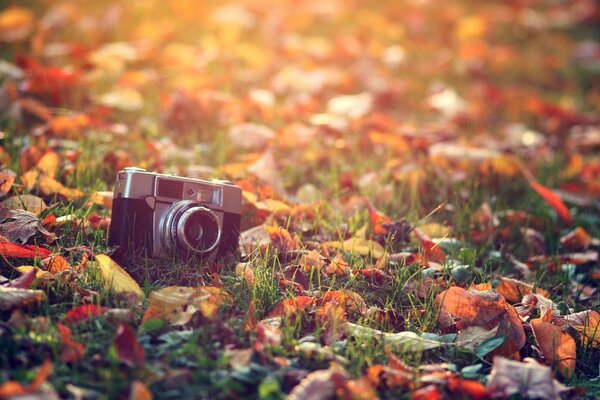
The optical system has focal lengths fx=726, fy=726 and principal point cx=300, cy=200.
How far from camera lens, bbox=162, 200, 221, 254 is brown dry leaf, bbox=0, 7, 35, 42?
262cm

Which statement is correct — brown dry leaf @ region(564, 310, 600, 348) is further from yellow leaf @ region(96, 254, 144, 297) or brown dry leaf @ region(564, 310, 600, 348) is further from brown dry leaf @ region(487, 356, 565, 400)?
yellow leaf @ region(96, 254, 144, 297)

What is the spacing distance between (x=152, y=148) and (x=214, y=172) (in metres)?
0.41

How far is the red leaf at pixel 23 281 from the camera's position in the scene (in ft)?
6.76

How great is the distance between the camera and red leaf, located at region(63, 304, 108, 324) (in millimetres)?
2000

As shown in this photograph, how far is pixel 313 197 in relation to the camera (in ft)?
10.4

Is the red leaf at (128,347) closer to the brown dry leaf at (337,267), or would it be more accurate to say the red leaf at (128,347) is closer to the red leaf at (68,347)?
the red leaf at (68,347)

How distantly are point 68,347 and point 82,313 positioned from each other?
160 mm

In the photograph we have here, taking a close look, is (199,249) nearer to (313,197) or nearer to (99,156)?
(313,197)

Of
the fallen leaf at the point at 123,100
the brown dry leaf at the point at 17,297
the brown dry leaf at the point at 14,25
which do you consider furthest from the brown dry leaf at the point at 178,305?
the brown dry leaf at the point at 14,25

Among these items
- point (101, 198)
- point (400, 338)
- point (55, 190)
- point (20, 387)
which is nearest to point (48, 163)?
point (55, 190)

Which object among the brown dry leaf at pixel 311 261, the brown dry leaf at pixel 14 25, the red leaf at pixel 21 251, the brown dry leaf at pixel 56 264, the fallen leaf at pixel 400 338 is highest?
the brown dry leaf at pixel 14 25

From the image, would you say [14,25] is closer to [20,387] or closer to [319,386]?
[20,387]

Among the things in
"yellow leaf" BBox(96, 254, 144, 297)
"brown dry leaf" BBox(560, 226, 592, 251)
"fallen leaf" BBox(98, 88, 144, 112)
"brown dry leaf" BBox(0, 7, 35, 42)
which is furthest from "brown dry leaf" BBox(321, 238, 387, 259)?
"brown dry leaf" BBox(0, 7, 35, 42)

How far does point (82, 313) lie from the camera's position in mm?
2018
